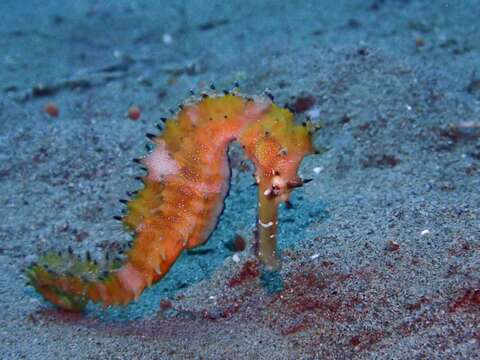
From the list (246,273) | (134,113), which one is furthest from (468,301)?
(134,113)

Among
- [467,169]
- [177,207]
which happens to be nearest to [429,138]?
[467,169]

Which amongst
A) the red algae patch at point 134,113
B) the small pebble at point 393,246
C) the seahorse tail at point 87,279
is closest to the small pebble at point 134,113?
the red algae patch at point 134,113

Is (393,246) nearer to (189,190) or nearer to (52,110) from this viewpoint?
(189,190)

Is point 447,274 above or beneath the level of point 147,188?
beneath

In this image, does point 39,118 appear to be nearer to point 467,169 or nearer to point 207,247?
point 207,247

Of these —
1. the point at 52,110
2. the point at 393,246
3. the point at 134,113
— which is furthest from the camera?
the point at 52,110

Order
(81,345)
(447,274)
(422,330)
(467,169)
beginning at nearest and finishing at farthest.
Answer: (422,330) → (447,274) → (81,345) → (467,169)

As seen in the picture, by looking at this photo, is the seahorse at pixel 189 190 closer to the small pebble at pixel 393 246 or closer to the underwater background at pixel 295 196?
the underwater background at pixel 295 196
